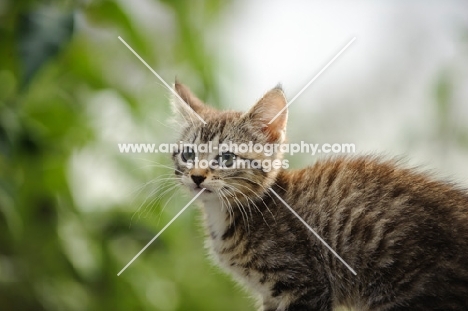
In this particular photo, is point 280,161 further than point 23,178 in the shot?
No

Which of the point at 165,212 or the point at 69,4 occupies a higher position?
the point at 69,4

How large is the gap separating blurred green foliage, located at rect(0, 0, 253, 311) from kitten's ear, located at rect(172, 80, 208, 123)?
0.61 feet

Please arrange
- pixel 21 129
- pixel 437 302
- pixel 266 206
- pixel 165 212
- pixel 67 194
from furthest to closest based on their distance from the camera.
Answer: pixel 165 212
pixel 67 194
pixel 21 129
pixel 266 206
pixel 437 302

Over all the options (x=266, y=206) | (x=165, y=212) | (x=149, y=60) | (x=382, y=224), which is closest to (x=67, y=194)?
(x=165, y=212)

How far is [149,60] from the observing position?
151 cm

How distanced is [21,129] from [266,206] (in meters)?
0.53

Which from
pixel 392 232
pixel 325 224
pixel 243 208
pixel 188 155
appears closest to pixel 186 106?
pixel 188 155

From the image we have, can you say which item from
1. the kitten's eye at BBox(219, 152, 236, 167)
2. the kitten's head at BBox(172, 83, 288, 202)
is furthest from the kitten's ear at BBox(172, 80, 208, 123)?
the kitten's eye at BBox(219, 152, 236, 167)

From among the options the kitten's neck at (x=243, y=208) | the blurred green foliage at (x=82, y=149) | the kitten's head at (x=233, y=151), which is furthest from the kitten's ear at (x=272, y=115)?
the blurred green foliage at (x=82, y=149)

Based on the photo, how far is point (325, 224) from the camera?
1.16 m

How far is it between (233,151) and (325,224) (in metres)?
0.21

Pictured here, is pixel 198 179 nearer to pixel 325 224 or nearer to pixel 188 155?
pixel 188 155

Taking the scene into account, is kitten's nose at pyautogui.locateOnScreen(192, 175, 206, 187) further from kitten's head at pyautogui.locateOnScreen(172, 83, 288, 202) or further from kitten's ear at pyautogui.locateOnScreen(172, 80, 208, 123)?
kitten's ear at pyautogui.locateOnScreen(172, 80, 208, 123)

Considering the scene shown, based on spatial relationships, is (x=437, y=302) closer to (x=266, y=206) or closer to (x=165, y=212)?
(x=266, y=206)
